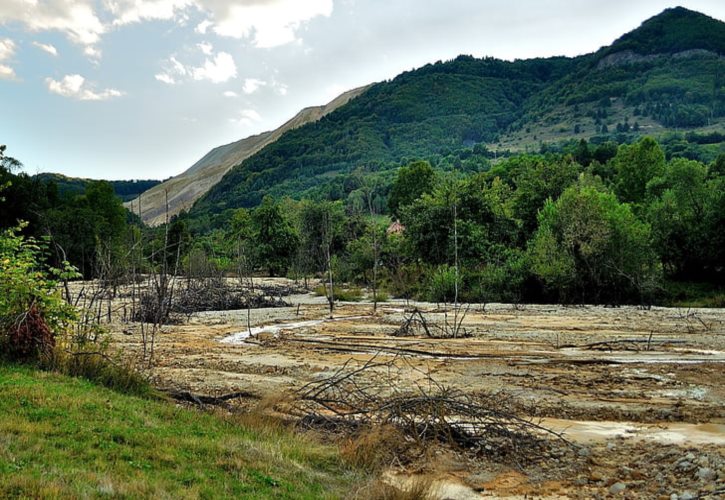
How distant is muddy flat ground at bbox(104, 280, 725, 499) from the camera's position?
841 centimetres

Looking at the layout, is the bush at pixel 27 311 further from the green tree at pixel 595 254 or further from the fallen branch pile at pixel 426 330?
the green tree at pixel 595 254

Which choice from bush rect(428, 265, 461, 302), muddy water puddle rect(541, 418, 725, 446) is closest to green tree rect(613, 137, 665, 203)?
bush rect(428, 265, 461, 302)

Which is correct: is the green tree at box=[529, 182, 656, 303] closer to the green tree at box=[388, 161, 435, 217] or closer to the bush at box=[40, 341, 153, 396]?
the bush at box=[40, 341, 153, 396]

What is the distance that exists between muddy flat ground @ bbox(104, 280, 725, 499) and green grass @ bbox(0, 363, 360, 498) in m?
1.86

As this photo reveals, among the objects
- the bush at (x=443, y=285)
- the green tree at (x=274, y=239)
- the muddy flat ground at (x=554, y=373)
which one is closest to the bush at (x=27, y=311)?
the muddy flat ground at (x=554, y=373)

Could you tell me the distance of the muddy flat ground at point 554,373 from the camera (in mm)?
8406

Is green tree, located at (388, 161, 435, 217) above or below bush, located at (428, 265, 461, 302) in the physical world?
above

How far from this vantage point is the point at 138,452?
7102mm

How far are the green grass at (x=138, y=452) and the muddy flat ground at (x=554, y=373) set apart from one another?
1855 mm

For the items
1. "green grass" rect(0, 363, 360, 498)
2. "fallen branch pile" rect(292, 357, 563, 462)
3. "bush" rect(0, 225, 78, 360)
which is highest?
"bush" rect(0, 225, 78, 360)

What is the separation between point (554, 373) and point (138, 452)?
37.0 ft

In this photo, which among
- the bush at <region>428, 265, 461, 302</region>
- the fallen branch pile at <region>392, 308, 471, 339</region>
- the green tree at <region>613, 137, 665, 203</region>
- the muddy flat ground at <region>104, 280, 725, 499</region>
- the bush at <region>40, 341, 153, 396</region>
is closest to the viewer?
the muddy flat ground at <region>104, 280, 725, 499</region>

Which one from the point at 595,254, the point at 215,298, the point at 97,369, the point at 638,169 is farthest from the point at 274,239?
the point at 97,369

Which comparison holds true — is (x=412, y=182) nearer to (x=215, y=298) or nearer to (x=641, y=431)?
(x=215, y=298)
